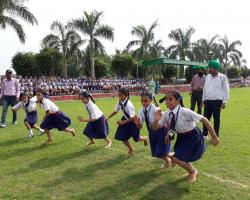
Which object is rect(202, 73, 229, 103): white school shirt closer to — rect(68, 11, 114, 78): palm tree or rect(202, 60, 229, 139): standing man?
rect(202, 60, 229, 139): standing man

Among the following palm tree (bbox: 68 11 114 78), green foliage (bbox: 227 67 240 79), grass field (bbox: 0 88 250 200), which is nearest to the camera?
grass field (bbox: 0 88 250 200)

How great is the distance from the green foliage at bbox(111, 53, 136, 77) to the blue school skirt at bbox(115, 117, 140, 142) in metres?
37.0

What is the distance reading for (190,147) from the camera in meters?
5.04

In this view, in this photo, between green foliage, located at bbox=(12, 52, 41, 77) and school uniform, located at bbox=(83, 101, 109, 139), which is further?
green foliage, located at bbox=(12, 52, 41, 77)

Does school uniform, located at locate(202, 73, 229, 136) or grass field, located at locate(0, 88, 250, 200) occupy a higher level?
school uniform, located at locate(202, 73, 229, 136)

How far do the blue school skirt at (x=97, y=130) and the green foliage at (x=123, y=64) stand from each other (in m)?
36.2

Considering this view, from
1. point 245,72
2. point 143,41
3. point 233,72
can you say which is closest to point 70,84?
point 143,41

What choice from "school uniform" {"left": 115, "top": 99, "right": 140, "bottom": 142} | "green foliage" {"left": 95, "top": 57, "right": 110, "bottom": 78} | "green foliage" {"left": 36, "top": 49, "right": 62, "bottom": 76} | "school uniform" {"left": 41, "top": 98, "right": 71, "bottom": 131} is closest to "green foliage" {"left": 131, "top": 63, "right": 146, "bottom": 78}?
"green foliage" {"left": 95, "top": 57, "right": 110, "bottom": 78}

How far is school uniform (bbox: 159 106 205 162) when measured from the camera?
→ 16.4 ft

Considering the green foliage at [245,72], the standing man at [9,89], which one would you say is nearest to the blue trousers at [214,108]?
the standing man at [9,89]

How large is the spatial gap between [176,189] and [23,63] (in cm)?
3471

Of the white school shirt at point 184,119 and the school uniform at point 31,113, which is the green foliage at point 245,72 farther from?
the white school shirt at point 184,119

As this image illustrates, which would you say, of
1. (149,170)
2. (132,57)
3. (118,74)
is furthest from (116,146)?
(118,74)

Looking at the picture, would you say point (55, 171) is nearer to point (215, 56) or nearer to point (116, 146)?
point (116, 146)
